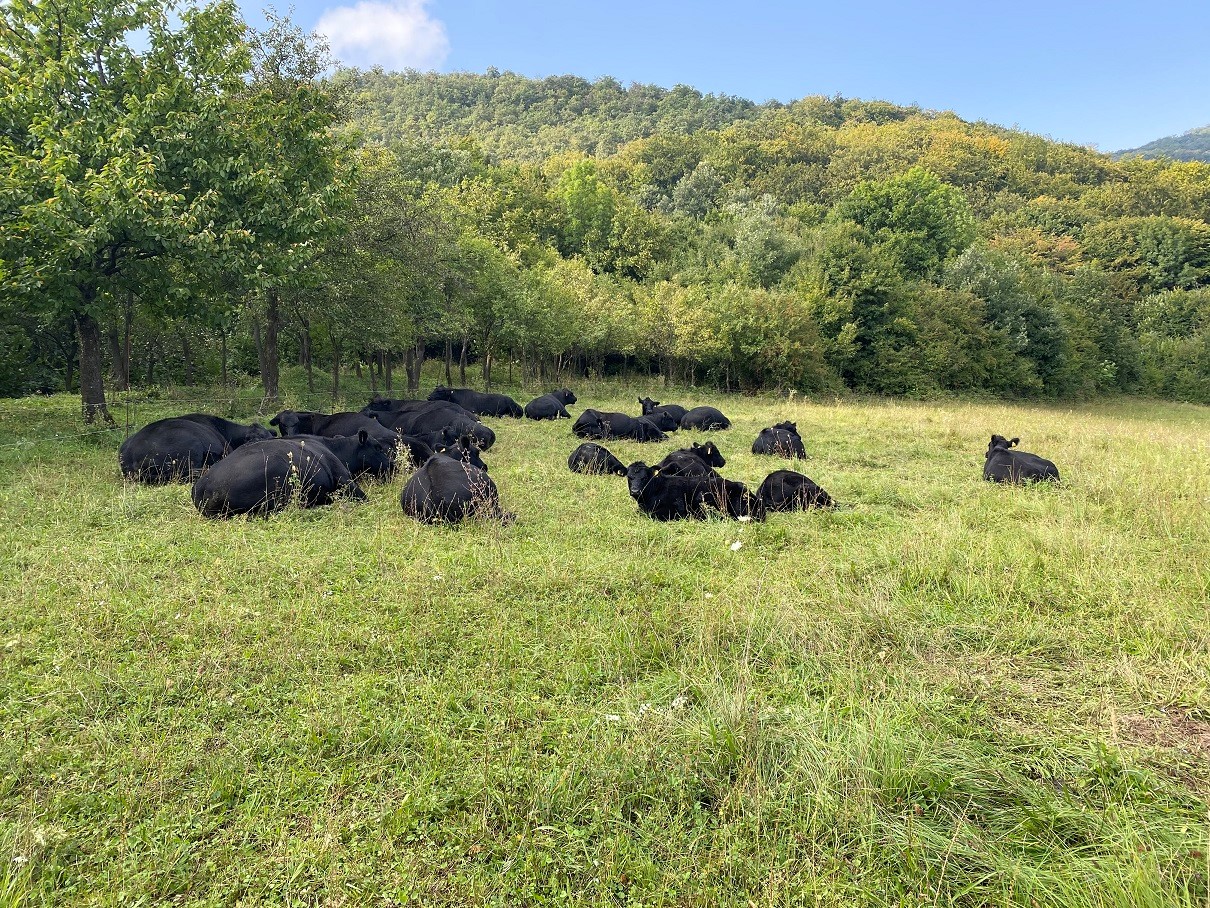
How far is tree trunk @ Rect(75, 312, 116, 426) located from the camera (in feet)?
43.4

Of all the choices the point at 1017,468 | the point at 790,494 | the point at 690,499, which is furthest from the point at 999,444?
the point at 690,499

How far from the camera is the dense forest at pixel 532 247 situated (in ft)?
40.6

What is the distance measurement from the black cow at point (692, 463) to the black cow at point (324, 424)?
5.05m

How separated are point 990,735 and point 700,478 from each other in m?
5.26

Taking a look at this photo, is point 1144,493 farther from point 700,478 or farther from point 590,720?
point 590,720

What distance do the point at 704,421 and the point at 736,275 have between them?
88.1 ft

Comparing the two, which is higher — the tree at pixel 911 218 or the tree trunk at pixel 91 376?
the tree at pixel 911 218

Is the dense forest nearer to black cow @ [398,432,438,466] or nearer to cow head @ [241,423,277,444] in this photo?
cow head @ [241,423,277,444]

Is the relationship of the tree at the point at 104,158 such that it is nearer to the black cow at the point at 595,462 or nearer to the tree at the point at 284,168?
the tree at the point at 284,168

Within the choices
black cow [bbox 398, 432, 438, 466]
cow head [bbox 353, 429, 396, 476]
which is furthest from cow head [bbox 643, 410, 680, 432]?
cow head [bbox 353, 429, 396, 476]

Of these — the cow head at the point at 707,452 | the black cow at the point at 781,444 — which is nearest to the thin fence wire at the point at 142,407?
the cow head at the point at 707,452

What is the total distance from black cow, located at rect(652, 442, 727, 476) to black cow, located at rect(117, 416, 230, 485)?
6892 millimetres

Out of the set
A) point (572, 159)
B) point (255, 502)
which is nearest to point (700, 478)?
point (255, 502)

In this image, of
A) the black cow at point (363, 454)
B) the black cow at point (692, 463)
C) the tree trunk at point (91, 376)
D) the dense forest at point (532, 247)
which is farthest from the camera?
the tree trunk at point (91, 376)
